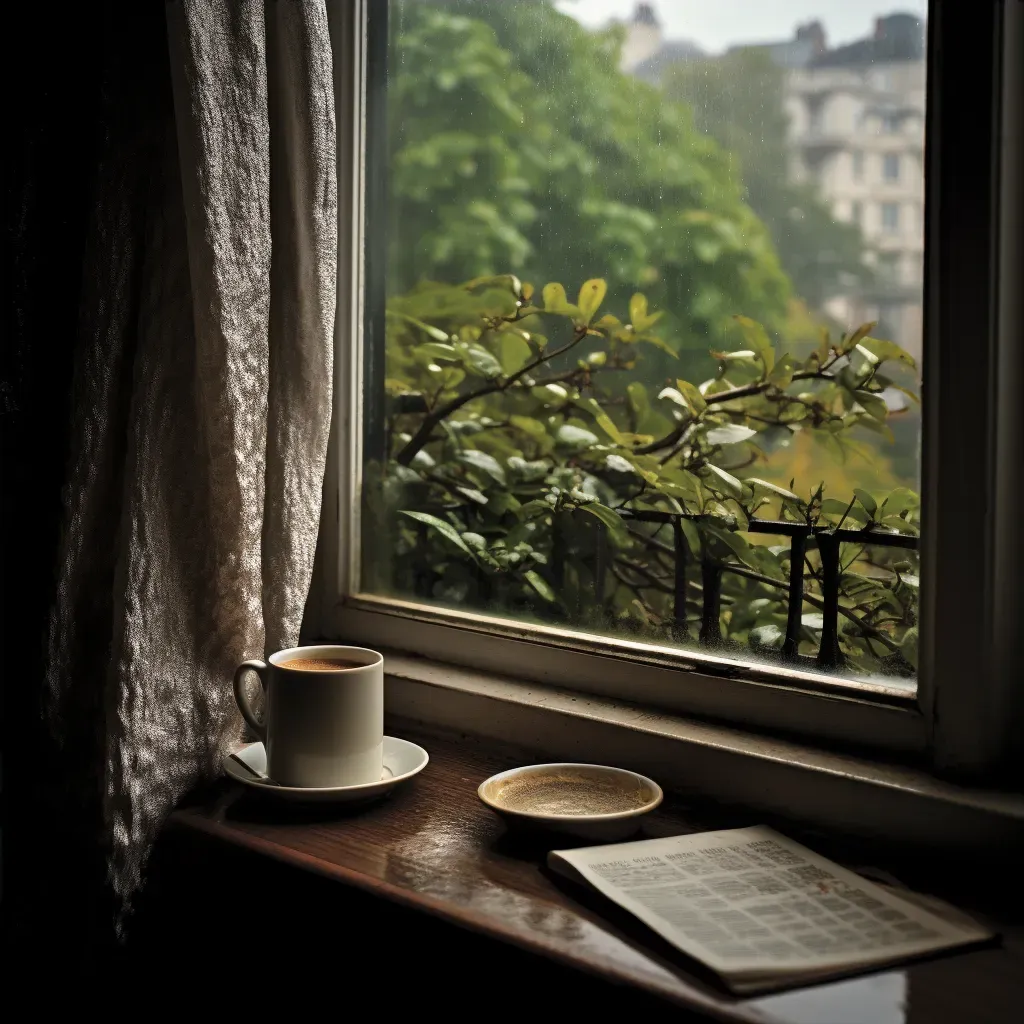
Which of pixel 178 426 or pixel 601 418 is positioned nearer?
pixel 178 426

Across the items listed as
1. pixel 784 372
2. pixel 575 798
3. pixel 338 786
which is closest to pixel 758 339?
pixel 784 372

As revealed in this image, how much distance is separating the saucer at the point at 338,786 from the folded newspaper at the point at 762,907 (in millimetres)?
209

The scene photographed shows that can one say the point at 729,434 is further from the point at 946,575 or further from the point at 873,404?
the point at 946,575

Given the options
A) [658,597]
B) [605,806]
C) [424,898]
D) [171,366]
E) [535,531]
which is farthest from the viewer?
[535,531]

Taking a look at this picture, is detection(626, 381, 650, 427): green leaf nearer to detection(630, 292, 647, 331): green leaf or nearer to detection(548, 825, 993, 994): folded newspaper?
detection(630, 292, 647, 331): green leaf

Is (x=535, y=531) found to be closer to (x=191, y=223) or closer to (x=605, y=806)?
(x=605, y=806)

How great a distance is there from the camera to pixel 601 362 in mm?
1174

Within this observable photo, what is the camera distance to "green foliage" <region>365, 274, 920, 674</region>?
3.20ft

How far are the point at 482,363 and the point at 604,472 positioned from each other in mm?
212

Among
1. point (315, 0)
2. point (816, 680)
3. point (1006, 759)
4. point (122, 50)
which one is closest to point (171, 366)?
point (122, 50)

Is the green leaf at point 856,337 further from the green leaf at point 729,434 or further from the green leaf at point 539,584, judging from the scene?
the green leaf at point 539,584

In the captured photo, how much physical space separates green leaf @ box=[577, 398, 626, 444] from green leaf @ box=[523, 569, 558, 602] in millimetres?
179

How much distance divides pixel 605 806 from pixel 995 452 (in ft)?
1.44

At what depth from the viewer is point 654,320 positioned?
112 cm
